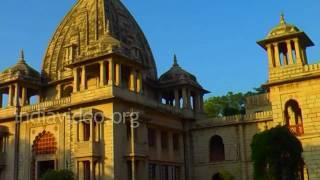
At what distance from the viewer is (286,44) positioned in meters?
27.9

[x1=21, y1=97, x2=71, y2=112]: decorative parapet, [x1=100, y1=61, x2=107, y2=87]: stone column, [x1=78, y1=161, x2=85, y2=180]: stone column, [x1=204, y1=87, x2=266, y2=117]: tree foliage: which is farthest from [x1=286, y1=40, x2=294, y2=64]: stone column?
[x1=204, y1=87, x2=266, y2=117]: tree foliage

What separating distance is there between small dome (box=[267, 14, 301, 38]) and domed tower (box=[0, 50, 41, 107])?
18.3 metres

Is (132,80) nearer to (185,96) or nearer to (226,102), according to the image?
(185,96)

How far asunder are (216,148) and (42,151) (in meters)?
13.1

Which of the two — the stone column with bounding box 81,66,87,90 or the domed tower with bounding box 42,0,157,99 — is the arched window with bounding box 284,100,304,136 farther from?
the stone column with bounding box 81,66,87,90

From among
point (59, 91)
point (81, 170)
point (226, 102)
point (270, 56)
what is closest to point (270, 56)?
point (270, 56)

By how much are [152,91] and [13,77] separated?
11239mm

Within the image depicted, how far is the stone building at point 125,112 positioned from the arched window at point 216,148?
0.08 m

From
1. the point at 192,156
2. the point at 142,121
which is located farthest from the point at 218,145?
the point at 142,121

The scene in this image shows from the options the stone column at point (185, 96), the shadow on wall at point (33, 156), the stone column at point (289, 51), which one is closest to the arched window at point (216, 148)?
the stone column at point (185, 96)

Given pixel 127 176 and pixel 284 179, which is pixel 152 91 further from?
pixel 284 179

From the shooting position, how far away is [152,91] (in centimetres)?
3850

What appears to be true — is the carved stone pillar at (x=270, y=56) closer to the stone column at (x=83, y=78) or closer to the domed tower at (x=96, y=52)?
the domed tower at (x=96, y=52)

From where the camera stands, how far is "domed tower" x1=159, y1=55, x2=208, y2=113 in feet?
124
